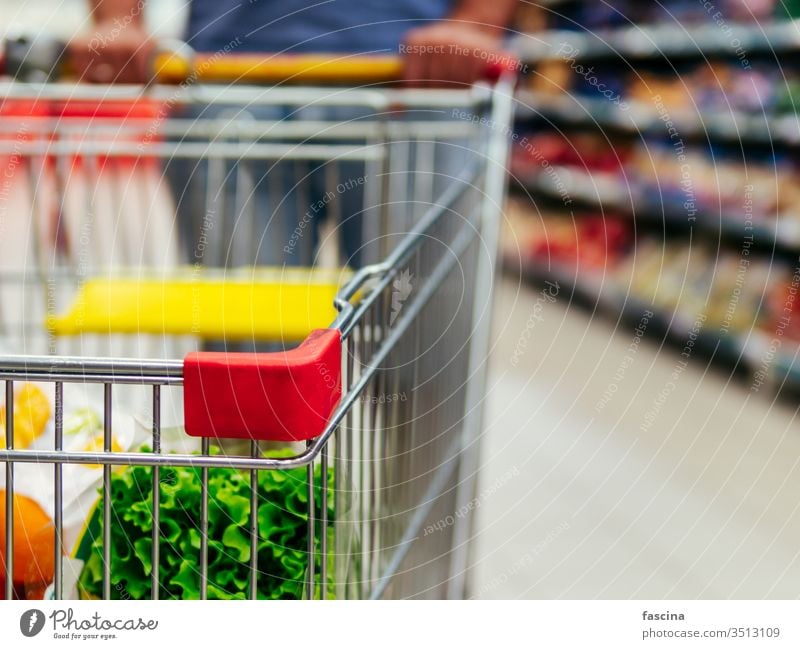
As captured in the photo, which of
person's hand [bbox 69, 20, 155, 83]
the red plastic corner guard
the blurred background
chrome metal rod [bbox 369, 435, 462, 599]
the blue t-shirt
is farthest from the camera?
the blurred background

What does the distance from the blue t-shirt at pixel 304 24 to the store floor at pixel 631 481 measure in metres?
0.95

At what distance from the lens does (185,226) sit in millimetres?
1833

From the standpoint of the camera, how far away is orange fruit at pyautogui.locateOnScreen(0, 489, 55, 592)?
83 cm

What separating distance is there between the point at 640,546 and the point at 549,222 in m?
3.14

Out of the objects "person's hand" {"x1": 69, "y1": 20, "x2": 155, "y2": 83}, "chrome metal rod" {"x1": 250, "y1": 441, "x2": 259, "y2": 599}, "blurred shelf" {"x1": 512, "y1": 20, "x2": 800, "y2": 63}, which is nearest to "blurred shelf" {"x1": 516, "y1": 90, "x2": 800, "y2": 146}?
"blurred shelf" {"x1": 512, "y1": 20, "x2": 800, "y2": 63}

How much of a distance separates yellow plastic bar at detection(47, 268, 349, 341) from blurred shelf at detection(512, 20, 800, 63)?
7.12ft

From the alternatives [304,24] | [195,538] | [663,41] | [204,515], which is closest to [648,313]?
[663,41]

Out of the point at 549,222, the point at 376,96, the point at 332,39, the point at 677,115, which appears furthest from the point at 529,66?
the point at 376,96

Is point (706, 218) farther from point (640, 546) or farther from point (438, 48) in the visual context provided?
point (438, 48)

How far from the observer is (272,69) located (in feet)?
4.82

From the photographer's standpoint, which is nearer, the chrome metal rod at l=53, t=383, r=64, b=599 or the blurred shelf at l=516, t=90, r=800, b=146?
the chrome metal rod at l=53, t=383, r=64, b=599

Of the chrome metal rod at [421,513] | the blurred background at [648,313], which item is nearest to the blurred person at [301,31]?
the blurred background at [648,313]

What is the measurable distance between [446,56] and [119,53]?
0.52 m

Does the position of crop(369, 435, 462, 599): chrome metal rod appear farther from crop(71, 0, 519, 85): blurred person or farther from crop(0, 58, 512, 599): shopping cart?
crop(71, 0, 519, 85): blurred person
